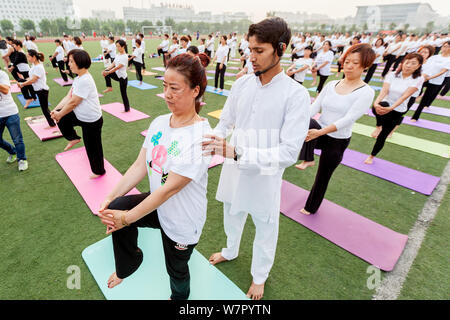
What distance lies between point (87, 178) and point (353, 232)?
434cm

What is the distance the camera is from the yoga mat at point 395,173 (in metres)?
4.05

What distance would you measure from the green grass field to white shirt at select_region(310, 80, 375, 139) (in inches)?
58.7

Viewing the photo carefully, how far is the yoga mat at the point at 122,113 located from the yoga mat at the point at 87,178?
6.62ft

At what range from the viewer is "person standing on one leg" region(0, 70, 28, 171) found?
355 cm

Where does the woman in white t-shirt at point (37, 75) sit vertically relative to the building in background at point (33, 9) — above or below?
below

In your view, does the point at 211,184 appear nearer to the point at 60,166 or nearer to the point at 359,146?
the point at 60,166

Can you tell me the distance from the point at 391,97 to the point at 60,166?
6709 mm

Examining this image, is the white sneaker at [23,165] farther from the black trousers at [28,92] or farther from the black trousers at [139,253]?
the black trousers at [28,92]

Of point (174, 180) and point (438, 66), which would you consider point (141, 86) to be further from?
point (438, 66)

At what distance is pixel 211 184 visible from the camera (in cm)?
397

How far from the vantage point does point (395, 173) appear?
441cm

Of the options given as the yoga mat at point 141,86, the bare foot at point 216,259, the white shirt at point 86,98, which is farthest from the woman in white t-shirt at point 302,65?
the bare foot at point 216,259
